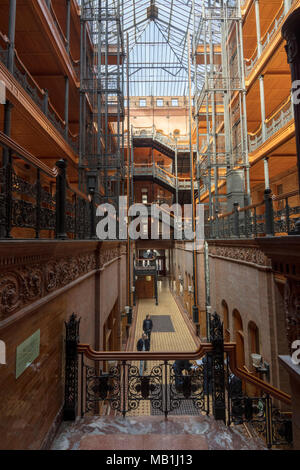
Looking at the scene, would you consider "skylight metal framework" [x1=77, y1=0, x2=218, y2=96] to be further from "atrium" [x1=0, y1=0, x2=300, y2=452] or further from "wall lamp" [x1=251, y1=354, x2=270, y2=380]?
"wall lamp" [x1=251, y1=354, x2=270, y2=380]

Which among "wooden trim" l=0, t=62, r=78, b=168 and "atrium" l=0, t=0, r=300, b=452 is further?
"wooden trim" l=0, t=62, r=78, b=168

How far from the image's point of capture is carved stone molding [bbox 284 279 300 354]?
2.45 metres

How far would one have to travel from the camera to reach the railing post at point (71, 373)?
13.5 feet

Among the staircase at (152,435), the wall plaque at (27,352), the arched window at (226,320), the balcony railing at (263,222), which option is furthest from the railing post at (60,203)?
the arched window at (226,320)

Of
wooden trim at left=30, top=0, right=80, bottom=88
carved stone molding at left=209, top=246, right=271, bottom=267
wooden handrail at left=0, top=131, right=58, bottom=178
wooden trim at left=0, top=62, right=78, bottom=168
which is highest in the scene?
wooden trim at left=30, top=0, right=80, bottom=88

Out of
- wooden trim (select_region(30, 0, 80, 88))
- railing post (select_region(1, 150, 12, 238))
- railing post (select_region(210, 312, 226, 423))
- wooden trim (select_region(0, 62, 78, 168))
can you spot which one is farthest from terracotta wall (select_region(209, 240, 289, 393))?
wooden trim (select_region(30, 0, 80, 88))

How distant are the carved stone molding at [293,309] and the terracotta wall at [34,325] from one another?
267 cm

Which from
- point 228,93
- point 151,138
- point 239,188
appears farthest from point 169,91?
point 239,188

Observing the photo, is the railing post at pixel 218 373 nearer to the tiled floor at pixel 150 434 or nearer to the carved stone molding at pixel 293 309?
the tiled floor at pixel 150 434

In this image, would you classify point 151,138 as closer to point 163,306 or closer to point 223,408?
point 163,306

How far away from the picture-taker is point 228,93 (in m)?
13.7

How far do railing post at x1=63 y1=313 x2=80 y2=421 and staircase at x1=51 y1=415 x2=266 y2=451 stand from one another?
159mm

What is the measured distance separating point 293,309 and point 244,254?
624cm
